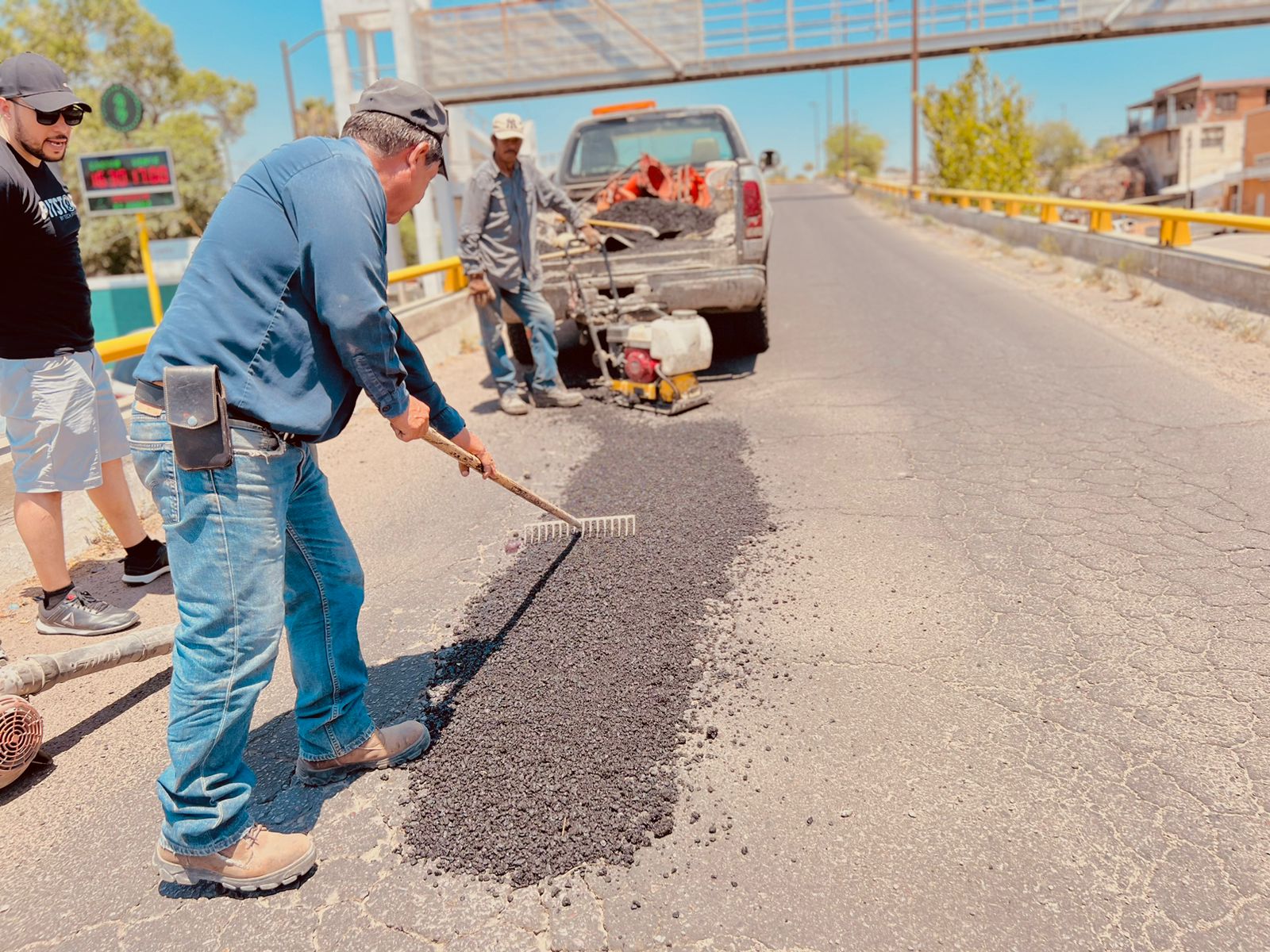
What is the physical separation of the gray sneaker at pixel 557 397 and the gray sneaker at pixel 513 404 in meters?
0.13

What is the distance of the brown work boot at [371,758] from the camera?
2828mm

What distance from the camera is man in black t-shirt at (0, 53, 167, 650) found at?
3.52 m

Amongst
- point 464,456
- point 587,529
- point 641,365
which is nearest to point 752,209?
point 641,365

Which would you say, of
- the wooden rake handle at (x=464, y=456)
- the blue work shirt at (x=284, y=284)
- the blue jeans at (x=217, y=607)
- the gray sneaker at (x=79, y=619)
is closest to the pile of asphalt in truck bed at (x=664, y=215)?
the wooden rake handle at (x=464, y=456)

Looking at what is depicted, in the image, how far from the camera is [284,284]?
229cm

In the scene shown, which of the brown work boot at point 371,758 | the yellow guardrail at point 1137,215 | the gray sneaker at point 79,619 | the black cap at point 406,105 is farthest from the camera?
the yellow guardrail at point 1137,215

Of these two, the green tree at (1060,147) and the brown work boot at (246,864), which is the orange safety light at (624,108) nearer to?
the brown work boot at (246,864)

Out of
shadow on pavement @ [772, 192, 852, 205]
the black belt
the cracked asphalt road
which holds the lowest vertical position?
the cracked asphalt road

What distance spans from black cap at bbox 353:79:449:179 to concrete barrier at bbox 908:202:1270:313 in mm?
7969

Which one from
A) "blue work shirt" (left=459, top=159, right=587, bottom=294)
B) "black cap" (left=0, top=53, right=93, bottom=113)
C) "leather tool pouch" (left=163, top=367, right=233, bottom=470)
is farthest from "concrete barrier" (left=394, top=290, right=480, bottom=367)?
"leather tool pouch" (left=163, top=367, right=233, bottom=470)

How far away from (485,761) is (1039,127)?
97.2 m

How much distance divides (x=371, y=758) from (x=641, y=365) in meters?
4.22

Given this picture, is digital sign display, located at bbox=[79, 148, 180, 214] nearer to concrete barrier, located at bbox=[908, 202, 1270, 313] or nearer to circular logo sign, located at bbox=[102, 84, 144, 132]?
circular logo sign, located at bbox=[102, 84, 144, 132]

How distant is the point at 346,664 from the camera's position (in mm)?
2834
